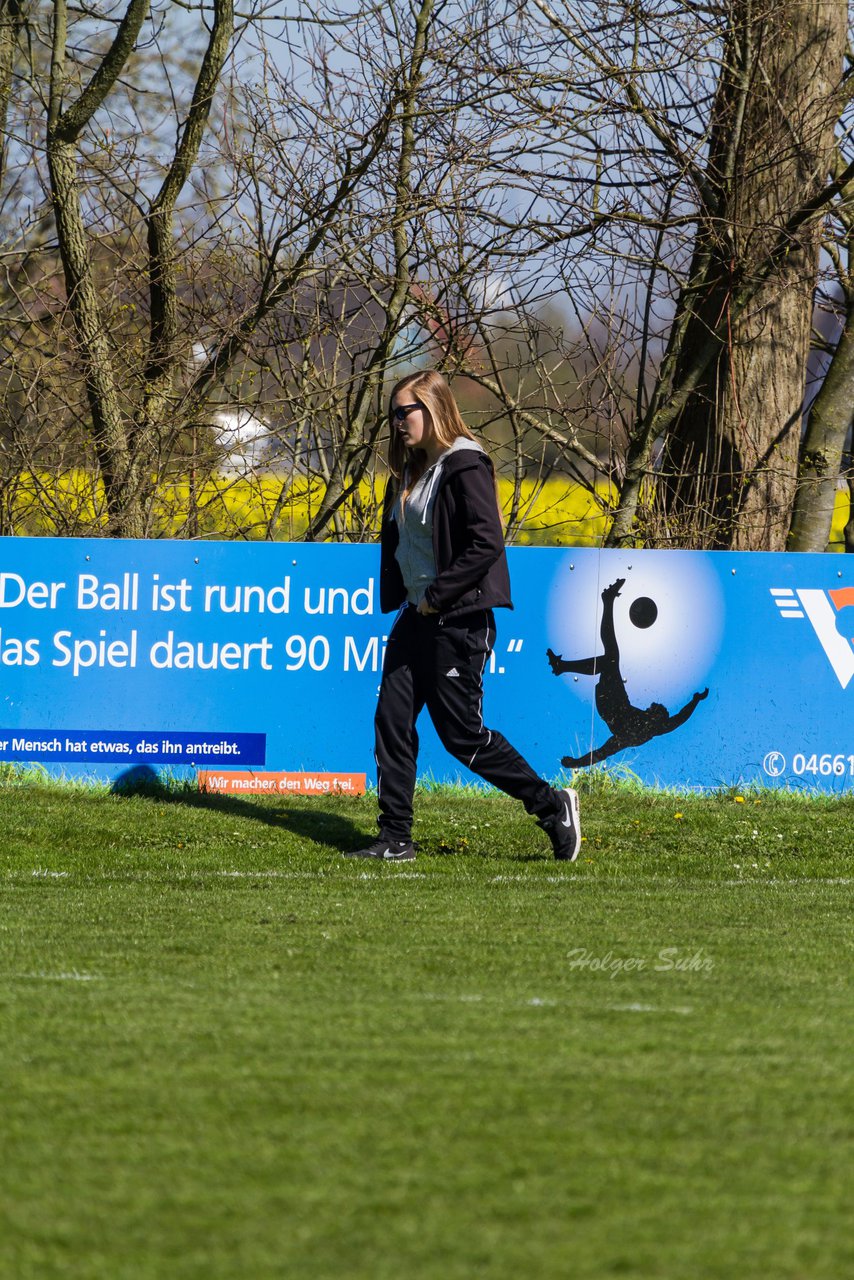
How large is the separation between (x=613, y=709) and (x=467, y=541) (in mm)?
2756

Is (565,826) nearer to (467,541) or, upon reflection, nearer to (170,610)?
(467,541)

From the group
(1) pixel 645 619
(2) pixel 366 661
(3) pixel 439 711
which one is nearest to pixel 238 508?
(2) pixel 366 661

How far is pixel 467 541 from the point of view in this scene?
6.56 metres

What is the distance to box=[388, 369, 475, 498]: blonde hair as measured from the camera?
22.0ft

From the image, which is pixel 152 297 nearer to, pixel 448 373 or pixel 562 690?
pixel 448 373

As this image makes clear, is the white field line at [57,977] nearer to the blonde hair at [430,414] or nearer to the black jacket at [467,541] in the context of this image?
the black jacket at [467,541]

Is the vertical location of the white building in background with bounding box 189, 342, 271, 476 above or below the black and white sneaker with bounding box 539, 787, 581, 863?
Result: above

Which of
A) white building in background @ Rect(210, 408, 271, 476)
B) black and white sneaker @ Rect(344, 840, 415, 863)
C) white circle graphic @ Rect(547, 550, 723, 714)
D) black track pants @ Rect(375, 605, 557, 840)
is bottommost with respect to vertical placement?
black and white sneaker @ Rect(344, 840, 415, 863)

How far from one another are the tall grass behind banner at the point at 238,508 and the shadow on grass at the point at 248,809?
9.83 feet

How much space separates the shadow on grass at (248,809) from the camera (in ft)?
24.8

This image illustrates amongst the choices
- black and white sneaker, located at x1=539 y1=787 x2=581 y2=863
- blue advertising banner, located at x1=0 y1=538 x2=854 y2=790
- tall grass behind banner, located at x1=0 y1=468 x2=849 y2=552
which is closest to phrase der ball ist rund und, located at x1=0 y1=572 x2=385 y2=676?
blue advertising banner, located at x1=0 y1=538 x2=854 y2=790

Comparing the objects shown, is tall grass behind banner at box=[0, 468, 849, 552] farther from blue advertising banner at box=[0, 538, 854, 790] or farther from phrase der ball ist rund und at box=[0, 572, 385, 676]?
phrase der ball ist rund und at box=[0, 572, 385, 676]

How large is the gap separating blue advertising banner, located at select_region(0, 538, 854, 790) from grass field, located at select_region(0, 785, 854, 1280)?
7.34ft

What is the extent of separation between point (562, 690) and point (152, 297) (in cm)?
533
